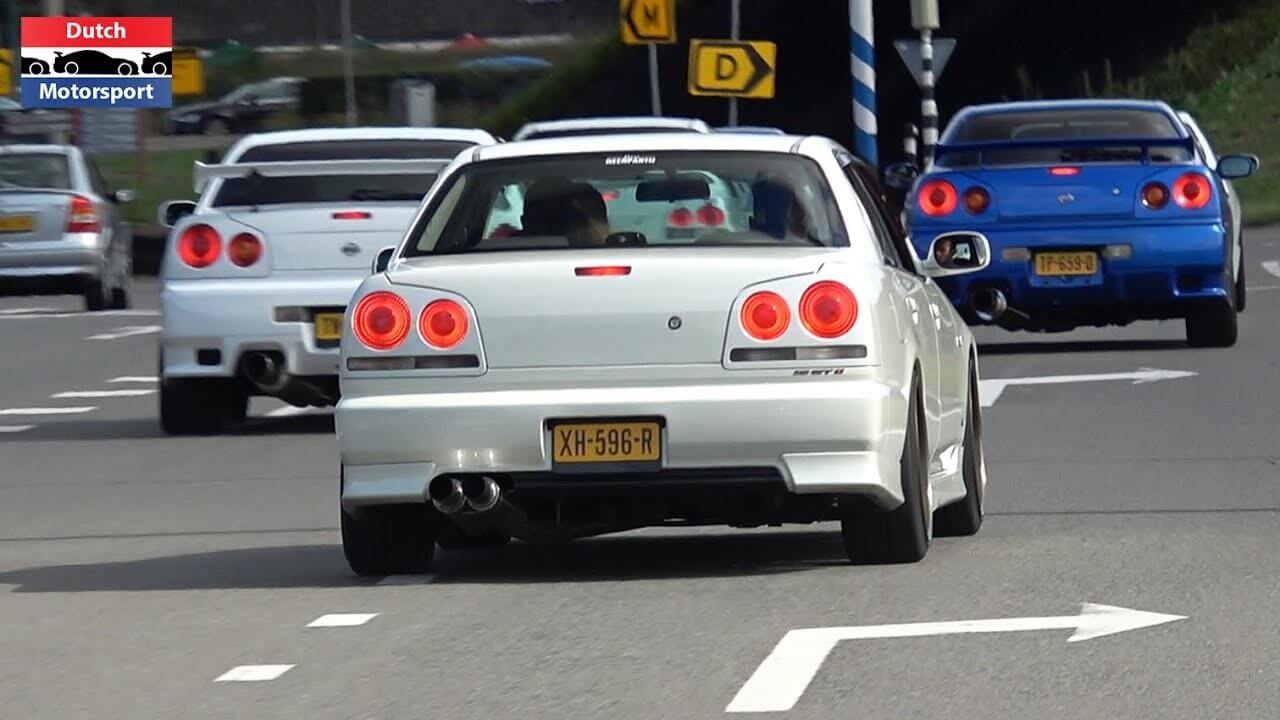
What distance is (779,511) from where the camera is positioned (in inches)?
384

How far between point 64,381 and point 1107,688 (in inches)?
568

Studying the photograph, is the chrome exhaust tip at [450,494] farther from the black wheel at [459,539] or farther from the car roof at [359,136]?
the car roof at [359,136]

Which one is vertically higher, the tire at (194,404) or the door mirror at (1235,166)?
the door mirror at (1235,166)

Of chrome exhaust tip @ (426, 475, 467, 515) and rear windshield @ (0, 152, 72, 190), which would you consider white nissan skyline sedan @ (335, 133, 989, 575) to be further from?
rear windshield @ (0, 152, 72, 190)

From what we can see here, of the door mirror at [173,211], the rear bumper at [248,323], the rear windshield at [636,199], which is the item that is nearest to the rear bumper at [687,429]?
the rear windshield at [636,199]

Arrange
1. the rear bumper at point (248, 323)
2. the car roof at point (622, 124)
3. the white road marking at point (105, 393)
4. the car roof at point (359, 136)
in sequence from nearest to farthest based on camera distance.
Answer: the rear bumper at point (248, 323), the car roof at point (359, 136), the white road marking at point (105, 393), the car roof at point (622, 124)

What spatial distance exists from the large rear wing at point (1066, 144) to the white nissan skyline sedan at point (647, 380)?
9.79 m

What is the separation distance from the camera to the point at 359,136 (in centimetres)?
1686

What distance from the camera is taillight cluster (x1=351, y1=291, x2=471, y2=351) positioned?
9.54m

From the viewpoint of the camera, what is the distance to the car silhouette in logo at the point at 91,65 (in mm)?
57938

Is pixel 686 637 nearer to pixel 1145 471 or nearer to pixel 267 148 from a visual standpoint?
pixel 1145 471

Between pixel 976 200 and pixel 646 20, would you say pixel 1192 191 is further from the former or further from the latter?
pixel 646 20

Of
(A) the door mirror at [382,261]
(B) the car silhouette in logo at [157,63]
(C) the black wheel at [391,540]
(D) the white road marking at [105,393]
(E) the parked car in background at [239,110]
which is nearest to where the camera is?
(C) the black wheel at [391,540]

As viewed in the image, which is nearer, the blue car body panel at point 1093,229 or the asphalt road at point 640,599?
the asphalt road at point 640,599
